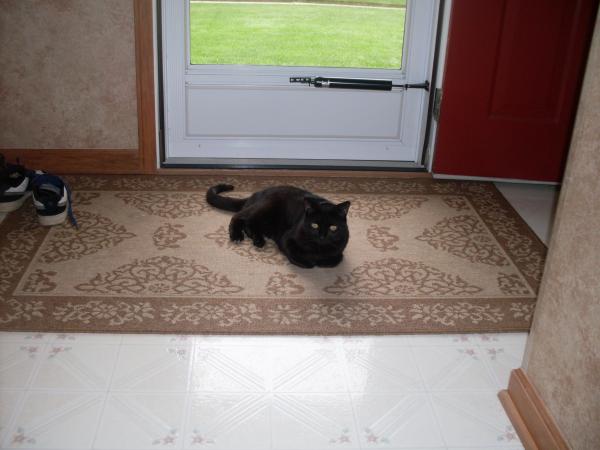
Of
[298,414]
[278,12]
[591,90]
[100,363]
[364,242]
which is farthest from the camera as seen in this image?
[278,12]

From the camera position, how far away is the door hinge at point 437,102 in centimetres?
346

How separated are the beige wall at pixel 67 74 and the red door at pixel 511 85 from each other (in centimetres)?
155

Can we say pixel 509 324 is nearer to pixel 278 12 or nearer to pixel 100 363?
pixel 100 363

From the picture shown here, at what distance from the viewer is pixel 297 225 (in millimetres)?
2682

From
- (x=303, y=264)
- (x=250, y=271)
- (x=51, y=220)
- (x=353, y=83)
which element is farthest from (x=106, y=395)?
(x=353, y=83)

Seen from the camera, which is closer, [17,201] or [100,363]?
[100,363]

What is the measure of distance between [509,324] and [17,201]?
209 cm

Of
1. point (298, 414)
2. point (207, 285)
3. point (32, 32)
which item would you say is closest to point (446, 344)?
point (298, 414)

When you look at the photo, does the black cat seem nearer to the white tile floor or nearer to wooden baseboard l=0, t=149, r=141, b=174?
the white tile floor

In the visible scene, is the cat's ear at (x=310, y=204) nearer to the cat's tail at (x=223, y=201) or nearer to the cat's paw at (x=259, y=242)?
the cat's paw at (x=259, y=242)

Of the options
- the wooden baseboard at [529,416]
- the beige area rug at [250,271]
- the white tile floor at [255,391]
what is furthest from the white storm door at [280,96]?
the wooden baseboard at [529,416]

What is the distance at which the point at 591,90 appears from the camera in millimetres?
1583

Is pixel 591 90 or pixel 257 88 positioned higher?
pixel 591 90

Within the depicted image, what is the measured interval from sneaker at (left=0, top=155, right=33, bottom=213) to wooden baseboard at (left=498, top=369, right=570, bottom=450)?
2147mm
